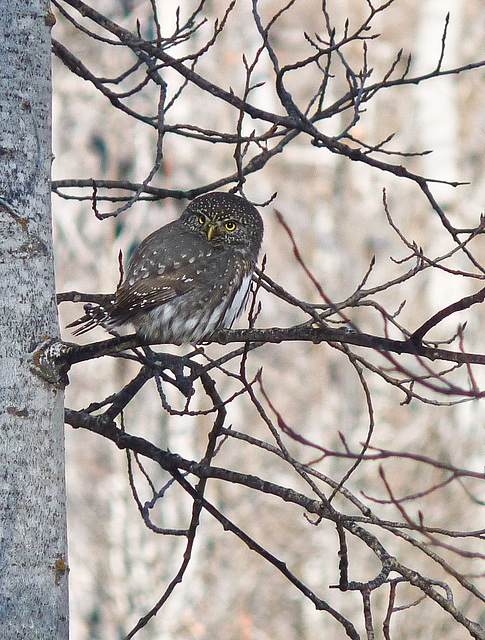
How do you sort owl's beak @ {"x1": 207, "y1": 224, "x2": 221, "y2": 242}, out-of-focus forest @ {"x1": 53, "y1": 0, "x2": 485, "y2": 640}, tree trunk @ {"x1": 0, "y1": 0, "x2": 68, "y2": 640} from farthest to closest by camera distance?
out-of-focus forest @ {"x1": 53, "y1": 0, "x2": 485, "y2": 640}
owl's beak @ {"x1": 207, "y1": 224, "x2": 221, "y2": 242}
tree trunk @ {"x1": 0, "y1": 0, "x2": 68, "y2": 640}

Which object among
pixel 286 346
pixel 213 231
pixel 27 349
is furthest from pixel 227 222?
pixel 286 346

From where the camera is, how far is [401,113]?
10.6 meters

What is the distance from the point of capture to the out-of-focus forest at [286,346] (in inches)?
356

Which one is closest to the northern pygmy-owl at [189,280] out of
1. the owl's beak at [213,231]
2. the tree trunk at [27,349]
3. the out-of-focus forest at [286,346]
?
the owl's beak at [213,231]

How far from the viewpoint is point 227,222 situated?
4.07 metres

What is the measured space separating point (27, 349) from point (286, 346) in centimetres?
810

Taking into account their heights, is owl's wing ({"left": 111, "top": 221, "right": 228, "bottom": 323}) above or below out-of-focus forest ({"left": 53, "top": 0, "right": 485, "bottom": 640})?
below

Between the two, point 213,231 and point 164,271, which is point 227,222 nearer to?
point 213,231

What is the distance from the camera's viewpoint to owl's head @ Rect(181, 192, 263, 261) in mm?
4020

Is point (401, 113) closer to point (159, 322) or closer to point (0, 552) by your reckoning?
point (159, 322)

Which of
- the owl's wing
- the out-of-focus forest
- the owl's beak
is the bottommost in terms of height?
the owl's wing

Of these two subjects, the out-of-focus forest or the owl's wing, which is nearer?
the owl's wing

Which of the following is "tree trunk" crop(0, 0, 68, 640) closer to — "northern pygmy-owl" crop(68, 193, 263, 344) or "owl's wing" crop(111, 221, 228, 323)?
"northern pygmy-owl" crop(68, 193, 263, 344)

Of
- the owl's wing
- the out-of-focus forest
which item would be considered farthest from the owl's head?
the out-of-focus forest
